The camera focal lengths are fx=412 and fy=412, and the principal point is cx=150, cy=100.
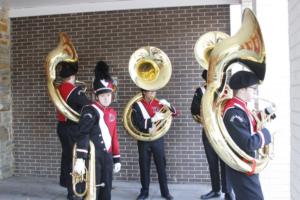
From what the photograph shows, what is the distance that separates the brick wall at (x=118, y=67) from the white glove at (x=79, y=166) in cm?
312

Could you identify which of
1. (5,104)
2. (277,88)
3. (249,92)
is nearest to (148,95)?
(277,88)

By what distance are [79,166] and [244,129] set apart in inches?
69.7

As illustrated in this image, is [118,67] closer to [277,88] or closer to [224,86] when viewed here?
[277,88]

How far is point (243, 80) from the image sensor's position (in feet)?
11.6

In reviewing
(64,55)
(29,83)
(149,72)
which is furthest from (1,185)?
(149,72)

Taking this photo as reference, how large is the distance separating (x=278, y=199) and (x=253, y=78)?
7.36 ft

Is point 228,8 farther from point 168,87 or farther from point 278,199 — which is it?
point 278,199

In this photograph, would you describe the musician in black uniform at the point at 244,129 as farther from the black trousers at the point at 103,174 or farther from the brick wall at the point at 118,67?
the brick wall at the point at 118,67

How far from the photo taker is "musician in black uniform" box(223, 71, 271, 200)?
11.3 feet

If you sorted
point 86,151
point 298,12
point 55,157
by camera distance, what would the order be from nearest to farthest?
point 298,12
point 86,151
point 55,157

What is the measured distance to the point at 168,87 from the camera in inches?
283

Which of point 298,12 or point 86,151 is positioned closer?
point 298,12

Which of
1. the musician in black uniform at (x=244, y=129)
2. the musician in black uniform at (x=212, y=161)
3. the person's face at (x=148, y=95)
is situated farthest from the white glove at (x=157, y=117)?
the musician in black uniform at (x=244, y=129)

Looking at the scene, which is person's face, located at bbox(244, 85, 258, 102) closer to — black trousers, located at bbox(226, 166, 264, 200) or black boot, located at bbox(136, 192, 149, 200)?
black trousers, located at bbox(226, 166, 264, 200)
